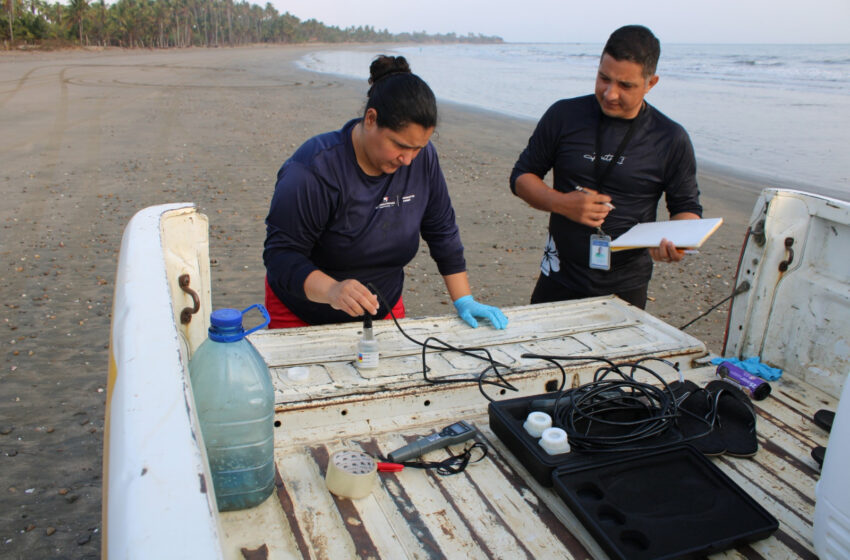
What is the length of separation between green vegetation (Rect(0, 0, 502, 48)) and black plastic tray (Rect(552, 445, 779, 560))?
53.5 m

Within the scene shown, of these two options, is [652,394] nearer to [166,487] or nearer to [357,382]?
[357,382]

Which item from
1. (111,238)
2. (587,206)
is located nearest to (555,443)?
(587,206)

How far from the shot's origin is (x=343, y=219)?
241cm

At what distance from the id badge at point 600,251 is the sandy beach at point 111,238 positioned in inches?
34.4

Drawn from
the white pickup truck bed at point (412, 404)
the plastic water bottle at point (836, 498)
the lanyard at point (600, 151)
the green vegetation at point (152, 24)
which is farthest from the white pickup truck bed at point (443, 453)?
the green vegetation at point (152, 24)

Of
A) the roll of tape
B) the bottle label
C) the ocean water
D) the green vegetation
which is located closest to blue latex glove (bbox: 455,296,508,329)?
the bottle label

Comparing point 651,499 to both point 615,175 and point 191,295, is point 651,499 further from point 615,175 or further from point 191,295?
point 615,175

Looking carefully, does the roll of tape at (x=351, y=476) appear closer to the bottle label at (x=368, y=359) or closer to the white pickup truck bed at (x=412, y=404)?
the white pickup truck bed at (x=412, y=404)

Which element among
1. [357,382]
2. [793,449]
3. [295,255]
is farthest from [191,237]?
[793,449]

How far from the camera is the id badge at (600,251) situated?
9.59ft

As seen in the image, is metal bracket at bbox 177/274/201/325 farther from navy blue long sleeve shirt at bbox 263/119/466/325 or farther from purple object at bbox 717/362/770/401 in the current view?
purple object at bbox 717/362/770/401

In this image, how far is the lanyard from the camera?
116 inches

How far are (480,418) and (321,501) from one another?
0.61m

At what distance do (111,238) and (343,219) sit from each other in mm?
5185
